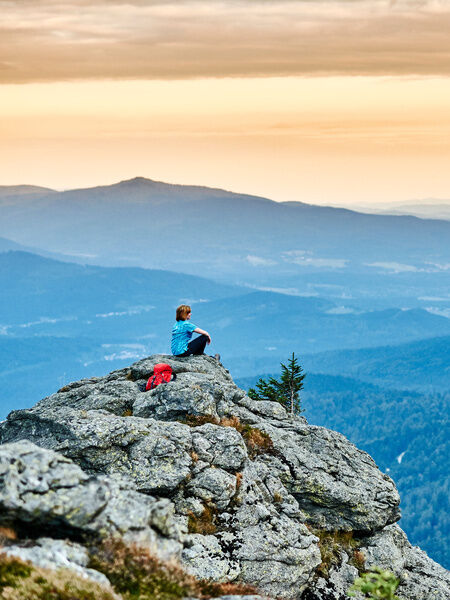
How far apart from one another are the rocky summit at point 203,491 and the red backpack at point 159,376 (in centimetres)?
45

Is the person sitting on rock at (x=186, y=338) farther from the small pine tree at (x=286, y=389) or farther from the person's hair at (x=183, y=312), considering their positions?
the small pine tree at (x=286, y=389)

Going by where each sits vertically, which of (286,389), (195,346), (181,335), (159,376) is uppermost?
(181,335)

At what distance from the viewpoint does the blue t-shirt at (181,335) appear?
1284 inches

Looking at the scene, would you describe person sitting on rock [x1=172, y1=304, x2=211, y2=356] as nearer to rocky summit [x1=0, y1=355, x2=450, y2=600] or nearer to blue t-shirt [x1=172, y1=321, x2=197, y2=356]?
blue t-shirt [x1=172, y1=321, x2=197, y2=356]

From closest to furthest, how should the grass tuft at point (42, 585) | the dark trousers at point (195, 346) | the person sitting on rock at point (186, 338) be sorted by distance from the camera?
the grass tuft at point (42, 585) < the person sitting on rock at point (186, 338) < the dark trousers at point (195, 346)

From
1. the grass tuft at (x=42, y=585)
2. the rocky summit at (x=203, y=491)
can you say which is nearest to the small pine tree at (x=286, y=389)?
the rocky summit at (x=203, y=491)

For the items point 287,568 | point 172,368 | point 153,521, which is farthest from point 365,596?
point 172,368

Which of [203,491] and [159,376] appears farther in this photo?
[159,376]

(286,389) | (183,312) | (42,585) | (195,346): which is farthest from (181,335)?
(286,389)

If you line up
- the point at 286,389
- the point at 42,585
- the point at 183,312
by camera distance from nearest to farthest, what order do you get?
the point at 42,585 → the point at 183,312 → the point at 286,389

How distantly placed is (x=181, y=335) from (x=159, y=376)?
4852 millimetres

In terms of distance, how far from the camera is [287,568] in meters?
21.0

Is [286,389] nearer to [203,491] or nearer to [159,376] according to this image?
[159,376]

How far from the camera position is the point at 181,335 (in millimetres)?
33250
